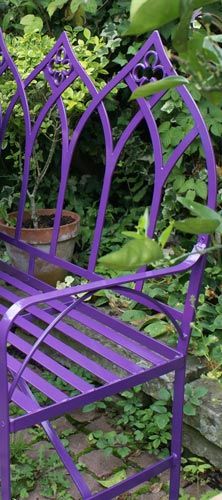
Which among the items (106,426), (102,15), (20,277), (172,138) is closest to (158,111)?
(172,138)

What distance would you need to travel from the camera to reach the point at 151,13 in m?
0.93

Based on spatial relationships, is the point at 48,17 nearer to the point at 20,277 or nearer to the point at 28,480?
the point at 20,277

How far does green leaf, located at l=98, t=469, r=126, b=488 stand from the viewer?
2.23 metres

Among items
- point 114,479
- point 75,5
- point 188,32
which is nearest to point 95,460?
point 114,479

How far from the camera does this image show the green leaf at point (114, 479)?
2.23m

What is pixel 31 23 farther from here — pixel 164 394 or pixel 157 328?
pixel 164 394

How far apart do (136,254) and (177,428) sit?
1220mm

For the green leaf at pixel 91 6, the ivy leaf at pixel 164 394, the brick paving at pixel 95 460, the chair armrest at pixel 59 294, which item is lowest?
the brick paving at pixel 95 460

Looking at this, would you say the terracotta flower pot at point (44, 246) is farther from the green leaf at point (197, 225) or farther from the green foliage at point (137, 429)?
the green leaf at point (197, 225)

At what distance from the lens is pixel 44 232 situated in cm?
309

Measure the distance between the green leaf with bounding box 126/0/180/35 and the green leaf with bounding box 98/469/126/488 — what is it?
1669mm

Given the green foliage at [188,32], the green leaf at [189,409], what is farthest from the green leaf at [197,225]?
the green leaf at [189,409]

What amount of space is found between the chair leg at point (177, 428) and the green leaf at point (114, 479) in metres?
0.24

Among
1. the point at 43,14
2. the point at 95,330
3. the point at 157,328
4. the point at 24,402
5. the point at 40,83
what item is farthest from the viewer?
the point at 43,14
